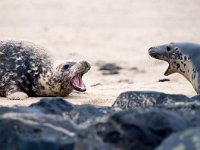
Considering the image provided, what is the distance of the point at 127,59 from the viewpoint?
1429cm

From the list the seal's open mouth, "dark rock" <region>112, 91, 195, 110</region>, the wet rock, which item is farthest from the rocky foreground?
the wet rock

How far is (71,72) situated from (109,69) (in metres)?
4.44

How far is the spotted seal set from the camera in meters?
7.96

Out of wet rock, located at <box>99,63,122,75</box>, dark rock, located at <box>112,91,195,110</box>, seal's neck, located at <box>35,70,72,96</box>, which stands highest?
dark rock, located at <box>112,91,195,110</box>

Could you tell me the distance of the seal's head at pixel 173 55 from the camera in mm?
8016

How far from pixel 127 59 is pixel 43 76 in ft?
20.8

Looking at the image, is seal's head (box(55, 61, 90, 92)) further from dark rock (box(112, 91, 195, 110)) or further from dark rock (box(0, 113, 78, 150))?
dark rock (box(0, 113, 78, 150))

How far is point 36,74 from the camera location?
8078 mm

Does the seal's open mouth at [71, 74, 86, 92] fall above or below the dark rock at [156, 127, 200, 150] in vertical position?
below

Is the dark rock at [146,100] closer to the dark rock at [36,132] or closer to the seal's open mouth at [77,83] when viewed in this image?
the dark rock at [36,132]

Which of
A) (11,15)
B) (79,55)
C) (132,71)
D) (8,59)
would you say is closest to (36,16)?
(11,15)

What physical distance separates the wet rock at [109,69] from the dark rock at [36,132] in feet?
24.7

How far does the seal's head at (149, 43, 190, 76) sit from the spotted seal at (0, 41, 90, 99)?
0.89 meters

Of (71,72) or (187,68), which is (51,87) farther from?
(187,68)
